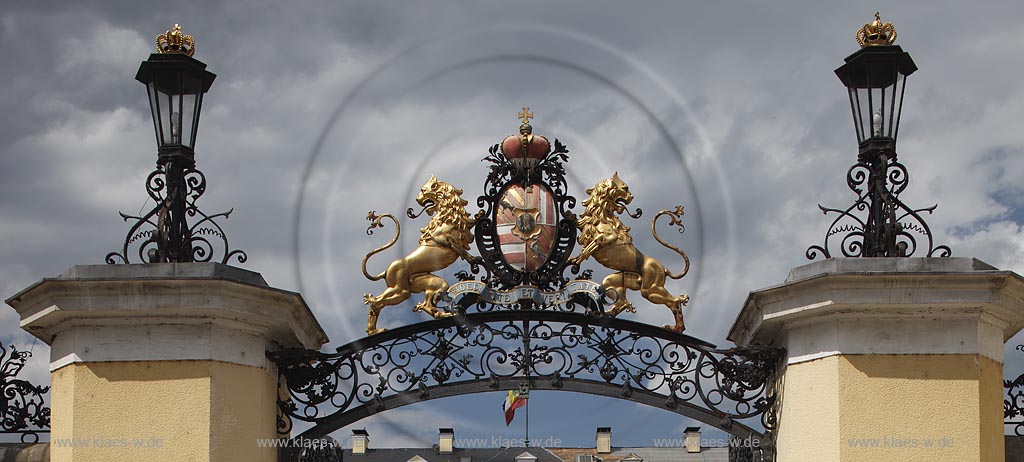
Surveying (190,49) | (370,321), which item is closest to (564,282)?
(370,321)

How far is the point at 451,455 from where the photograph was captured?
3441 centimetres

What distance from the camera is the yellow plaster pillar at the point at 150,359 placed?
40.9ft

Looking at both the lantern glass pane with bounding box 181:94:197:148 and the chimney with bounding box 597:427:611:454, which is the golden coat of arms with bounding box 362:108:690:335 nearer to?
the lantern glass pane with bounding box 181:94:197:148

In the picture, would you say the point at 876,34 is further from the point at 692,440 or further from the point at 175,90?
the point at 692,440

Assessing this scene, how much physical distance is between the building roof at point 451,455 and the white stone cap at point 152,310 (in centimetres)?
1984

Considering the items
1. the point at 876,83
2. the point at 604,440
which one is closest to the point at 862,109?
the point at 876,83

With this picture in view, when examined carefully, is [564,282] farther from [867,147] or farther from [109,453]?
[109,453]

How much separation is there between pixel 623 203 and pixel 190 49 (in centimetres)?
354

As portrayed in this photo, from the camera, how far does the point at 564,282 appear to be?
13.7 m

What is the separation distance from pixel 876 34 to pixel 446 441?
22822 mm

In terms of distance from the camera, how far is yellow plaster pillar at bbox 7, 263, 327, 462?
1247 centimetres

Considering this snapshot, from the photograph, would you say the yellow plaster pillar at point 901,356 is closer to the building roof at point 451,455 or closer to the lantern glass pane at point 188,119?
the lantern glass pane at point 188,119

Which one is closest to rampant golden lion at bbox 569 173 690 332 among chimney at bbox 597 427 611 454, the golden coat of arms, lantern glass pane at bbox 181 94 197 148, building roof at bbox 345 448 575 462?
the golden coat of arms

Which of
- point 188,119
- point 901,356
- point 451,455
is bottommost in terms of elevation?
point 901,356
